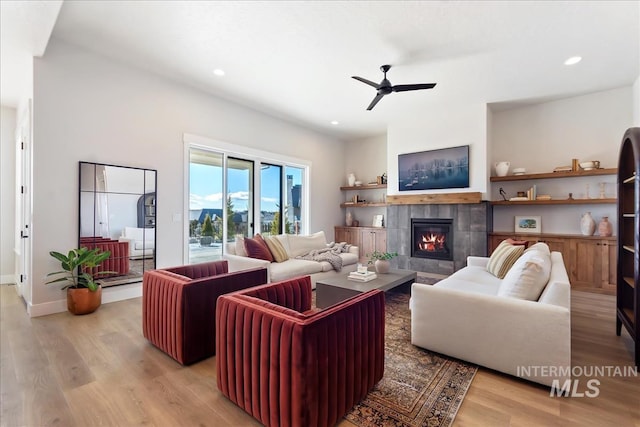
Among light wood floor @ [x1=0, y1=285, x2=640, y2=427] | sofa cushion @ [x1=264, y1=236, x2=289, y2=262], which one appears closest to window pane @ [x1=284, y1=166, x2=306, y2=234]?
sofa cushion @ [x1=264, y1=236, x2=289, y2=262]

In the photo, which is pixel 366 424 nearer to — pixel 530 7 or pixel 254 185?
pixel 530 7

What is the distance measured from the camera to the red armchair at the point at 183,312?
7.18 ft

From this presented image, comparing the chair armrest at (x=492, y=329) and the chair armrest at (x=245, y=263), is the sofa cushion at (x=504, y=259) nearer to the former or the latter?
the chair armrest at (x=492, y=329)

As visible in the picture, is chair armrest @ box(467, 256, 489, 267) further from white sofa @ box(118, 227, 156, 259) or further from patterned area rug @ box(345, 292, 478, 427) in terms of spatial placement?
white sofa @ box(118, 227, 156, 259)

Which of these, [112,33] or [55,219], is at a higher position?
[112,33]

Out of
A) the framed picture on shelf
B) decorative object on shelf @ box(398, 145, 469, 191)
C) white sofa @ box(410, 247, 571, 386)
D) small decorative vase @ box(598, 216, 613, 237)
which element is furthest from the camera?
decorative object on shelf @ box(398, 145, 469, 191)

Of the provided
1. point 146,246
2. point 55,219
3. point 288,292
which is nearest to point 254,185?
point 146,246

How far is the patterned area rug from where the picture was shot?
1646 mm

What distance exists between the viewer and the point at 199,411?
5.57 ft

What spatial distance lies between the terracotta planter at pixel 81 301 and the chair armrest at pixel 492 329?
3.51 m

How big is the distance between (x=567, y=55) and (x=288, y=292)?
4.36 meters

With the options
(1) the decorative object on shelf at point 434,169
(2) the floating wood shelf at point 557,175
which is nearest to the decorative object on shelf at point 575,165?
(2) the floating wood shelf at point 557,175

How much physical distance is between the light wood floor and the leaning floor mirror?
3.63ft

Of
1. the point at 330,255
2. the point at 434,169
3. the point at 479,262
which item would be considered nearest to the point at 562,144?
the point at 434,169
